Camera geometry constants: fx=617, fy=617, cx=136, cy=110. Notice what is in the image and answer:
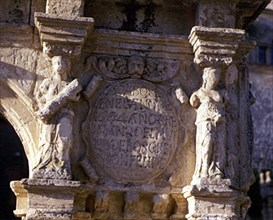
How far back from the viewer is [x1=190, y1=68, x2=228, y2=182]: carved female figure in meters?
4.98

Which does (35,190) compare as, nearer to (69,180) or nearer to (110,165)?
(69,180)

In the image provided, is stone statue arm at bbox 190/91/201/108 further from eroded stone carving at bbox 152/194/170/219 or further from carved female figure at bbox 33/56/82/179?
carved female figure at bbox 33/56/82/179

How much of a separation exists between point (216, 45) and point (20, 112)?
67.8 inches

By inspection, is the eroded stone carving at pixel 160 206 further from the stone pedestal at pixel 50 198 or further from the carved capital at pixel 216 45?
the carved capital at pixel 216 45

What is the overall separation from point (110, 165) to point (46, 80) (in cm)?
87

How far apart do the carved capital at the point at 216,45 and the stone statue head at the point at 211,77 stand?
0.05m

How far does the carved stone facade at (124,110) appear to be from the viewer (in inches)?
193

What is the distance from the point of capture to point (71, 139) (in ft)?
16.0

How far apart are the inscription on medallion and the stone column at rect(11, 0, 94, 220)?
28cm

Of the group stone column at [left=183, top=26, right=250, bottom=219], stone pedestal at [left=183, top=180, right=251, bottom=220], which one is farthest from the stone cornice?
stone pedestal at [left=183, top=180, right=251, bottom=220]

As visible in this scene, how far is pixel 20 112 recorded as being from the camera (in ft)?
16.5

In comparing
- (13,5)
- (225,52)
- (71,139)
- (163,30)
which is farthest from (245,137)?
(13,5)

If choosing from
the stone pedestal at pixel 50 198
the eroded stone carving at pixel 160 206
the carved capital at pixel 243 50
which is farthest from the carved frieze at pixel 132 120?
the carved capital at pixel 243 50

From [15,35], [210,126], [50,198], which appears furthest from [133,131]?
[15,35]
